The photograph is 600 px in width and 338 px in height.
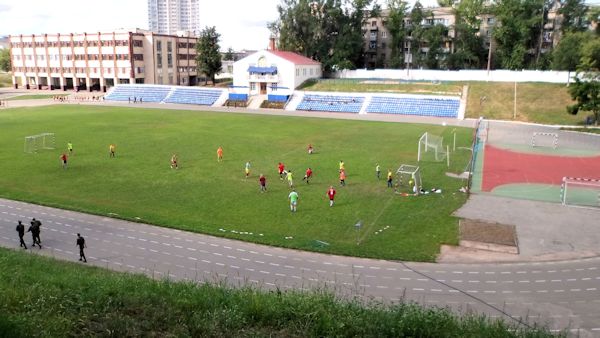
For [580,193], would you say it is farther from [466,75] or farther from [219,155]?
[466,75]

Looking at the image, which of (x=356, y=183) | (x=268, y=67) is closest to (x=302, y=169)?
(x=356, y=183)

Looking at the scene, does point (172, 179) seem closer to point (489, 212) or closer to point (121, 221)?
point (121, 221)

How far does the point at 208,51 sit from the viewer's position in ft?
337

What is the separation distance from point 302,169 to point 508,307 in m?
22.1

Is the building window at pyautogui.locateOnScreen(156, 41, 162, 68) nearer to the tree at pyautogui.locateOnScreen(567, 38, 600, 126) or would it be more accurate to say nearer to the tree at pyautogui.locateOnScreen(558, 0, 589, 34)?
the tree at pyautogui.locateOnScreen(567, 38, 600, 126)

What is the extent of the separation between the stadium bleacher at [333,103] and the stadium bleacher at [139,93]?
96.2 feet

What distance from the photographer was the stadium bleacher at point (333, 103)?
257ft

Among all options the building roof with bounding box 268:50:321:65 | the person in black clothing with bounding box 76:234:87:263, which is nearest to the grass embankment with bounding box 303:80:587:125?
the building roof with bounding box 268:50:321:65

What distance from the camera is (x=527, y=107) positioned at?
7081 cm

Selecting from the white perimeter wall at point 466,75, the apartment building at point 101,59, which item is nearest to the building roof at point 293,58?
the white perimeter wall at point 466,75

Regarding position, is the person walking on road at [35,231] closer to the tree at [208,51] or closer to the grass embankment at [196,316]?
the grass embankment at [196,316]

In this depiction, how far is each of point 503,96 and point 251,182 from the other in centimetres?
5651

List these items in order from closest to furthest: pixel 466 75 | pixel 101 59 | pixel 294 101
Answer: pixel 294 101 < pixel 466 75 < pixel 101 59

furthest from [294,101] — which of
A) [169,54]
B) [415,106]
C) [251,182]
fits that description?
[251,182]
